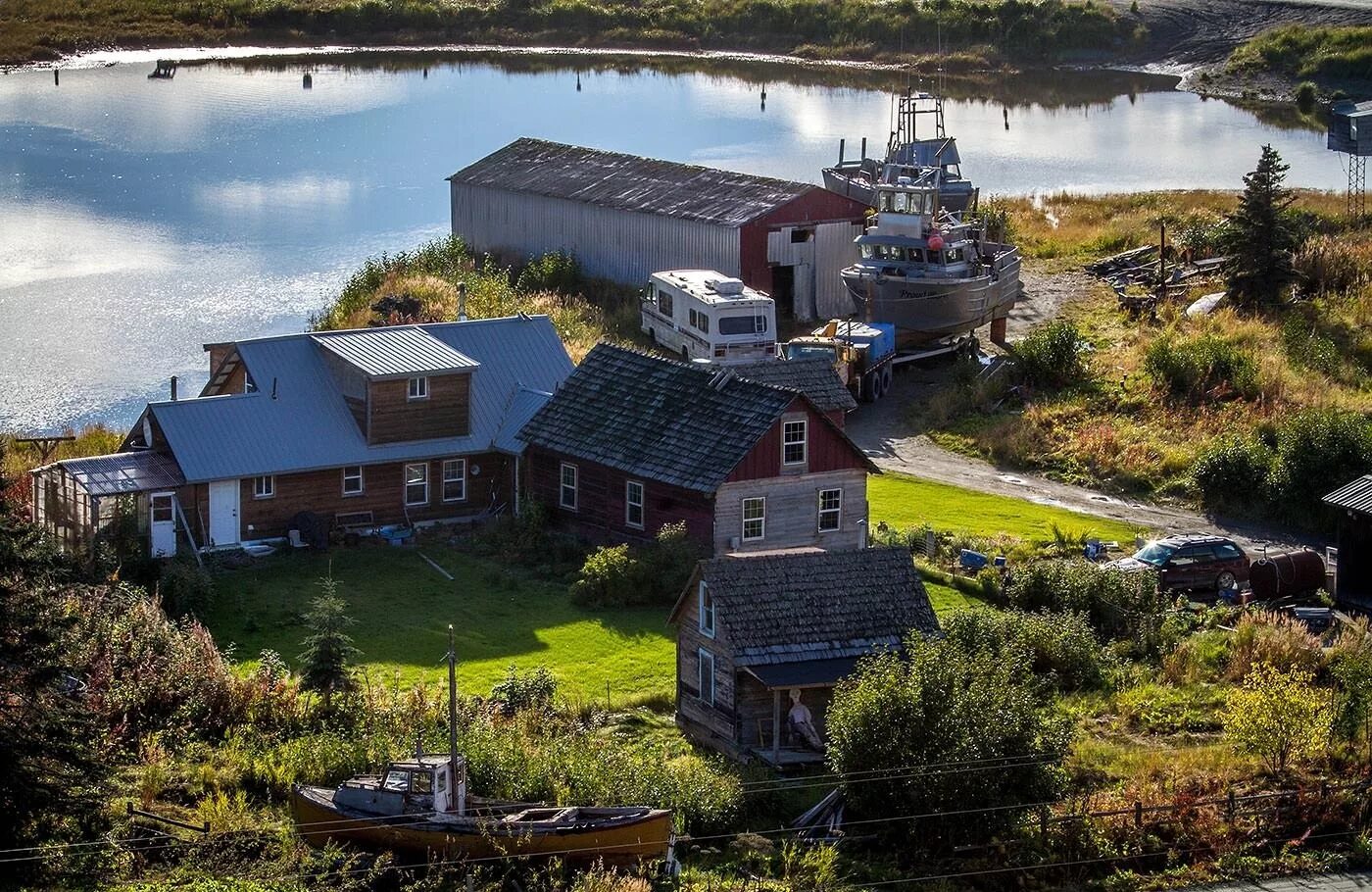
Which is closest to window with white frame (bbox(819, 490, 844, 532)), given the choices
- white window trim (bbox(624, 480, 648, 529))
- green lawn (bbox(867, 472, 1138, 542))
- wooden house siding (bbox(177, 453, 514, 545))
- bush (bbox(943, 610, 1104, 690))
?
green lawn (bbox(867, 472, 1138, 542))

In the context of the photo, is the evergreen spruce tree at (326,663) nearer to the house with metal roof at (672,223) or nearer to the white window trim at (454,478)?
the white window trim at (454,478)

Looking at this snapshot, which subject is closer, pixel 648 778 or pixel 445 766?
pixel 445 766

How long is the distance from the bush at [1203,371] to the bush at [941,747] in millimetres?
24700

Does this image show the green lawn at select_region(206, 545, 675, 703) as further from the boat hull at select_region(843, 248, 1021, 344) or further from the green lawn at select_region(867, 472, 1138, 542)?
the boat hull at select_region(843, 248, 1021, 344)

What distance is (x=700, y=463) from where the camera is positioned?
136 ft

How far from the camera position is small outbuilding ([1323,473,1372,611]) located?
38.9 m

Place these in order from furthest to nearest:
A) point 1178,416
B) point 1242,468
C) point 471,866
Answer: point 1178,416, point 1242,468, point 471,866

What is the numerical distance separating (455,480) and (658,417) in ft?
17.3

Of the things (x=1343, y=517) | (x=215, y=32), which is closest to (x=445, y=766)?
(x=1343, y=517)

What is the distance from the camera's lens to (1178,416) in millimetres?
51719

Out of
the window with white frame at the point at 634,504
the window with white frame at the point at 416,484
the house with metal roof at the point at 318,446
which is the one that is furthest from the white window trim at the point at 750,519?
the window with white frame at the point at 416,484

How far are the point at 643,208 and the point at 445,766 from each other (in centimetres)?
3891

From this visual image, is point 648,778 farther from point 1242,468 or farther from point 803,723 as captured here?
point 1242,468

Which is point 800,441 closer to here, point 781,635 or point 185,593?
point 781,635
